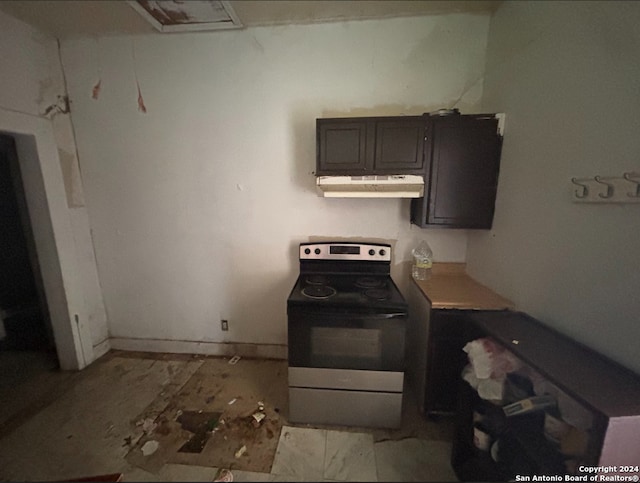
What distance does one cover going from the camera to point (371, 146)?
156cm

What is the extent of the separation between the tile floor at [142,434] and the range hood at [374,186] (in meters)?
1.39

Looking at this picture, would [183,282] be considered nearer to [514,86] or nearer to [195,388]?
[195,388]

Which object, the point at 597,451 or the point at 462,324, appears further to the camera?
the point at 462,324

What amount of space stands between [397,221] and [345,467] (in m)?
1.55

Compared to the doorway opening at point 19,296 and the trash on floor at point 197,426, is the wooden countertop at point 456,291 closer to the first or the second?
the trash on floor at point 197,426

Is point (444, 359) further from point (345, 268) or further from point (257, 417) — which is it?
point (257, 417)

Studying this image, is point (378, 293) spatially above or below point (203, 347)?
above

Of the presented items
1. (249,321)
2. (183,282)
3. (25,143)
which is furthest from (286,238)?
(25,143)

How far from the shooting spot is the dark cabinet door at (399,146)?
1.52 m

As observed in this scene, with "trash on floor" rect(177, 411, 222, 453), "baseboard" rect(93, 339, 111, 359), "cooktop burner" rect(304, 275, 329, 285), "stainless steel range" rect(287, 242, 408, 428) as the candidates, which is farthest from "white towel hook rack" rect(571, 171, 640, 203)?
"baseboard" rect(93, 339, 111, 359)

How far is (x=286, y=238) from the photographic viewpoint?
1996 mm

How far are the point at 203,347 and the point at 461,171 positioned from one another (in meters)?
2.48

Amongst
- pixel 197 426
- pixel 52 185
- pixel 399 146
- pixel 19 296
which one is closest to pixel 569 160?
pixel 399 146

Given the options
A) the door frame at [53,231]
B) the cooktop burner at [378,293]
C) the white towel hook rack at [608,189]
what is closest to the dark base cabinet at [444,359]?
the cooktop burner at [378,293]
